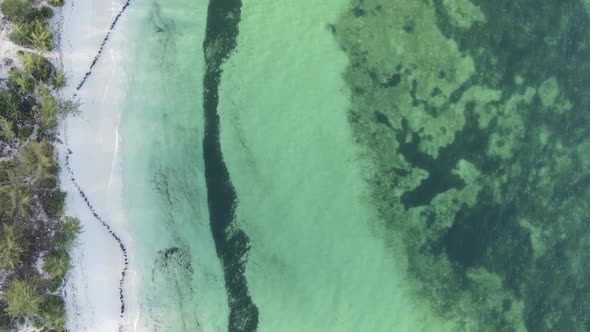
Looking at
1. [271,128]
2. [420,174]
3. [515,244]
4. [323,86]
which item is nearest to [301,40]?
[323,86]

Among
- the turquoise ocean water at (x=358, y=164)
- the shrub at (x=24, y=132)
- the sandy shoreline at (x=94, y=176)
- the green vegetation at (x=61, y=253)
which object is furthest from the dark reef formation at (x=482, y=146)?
the shrub at (x=24, y=132)

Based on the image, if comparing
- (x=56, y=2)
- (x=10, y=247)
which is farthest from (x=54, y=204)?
(x=56, y=2)

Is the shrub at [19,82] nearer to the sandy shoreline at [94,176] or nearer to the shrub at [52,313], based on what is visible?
the sandy shoreline at [94,176]

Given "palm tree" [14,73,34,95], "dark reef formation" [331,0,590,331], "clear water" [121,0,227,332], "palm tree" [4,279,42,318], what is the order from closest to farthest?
"palm tree" [4,279,42,318]
"palm tree" [14,73,34,95]
"clear water" [121,0,227,332]
"dark reef formation" [331,0,590,331]

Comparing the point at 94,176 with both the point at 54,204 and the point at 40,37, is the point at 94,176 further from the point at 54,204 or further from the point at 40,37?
the point at 40,37

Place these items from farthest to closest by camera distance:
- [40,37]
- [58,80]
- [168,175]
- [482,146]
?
[482,146], [168,175], [58,80], [40,37]

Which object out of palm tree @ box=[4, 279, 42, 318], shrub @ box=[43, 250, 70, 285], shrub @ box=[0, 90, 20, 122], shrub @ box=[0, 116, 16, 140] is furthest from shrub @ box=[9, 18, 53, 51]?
palm tree @ box=[4, 279, 42, 318]

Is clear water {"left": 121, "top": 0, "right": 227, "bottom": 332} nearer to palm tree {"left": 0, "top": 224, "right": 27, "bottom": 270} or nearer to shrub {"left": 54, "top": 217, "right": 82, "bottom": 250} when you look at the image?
shrub {"left": 54, "top": 217, "right": 82, "bottom": 250}
